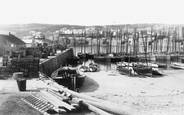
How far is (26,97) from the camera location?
11.3 meters

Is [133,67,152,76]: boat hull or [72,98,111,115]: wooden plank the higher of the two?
[72,98,111,115]: wooden plank

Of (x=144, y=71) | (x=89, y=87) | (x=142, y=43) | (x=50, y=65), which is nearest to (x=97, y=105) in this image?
(x=89, y=87)

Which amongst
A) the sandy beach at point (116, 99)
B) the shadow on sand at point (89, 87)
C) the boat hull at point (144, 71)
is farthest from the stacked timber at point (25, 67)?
the boat hull at point (144, 71)

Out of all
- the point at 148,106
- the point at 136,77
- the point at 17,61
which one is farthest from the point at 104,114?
the point at 136,77

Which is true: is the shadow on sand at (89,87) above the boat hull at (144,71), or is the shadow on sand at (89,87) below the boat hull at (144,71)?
below

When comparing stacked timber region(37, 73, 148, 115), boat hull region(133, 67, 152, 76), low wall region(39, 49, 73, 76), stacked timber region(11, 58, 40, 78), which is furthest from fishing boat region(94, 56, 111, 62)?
stacked timber region(37, 73, 148, 115)

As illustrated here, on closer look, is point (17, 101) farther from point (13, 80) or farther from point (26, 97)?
point (13, 80)

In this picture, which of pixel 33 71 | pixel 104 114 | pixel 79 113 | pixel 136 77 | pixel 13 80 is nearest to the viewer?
pixel 104 114

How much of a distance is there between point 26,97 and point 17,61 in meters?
6.89

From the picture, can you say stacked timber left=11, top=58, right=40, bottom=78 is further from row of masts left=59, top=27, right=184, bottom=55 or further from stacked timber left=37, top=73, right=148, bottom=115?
row of masts left=59, top=27, right=184, bottom=55

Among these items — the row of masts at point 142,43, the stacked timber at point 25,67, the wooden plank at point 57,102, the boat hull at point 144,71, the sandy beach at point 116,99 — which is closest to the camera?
the wooden plank at point 57,102

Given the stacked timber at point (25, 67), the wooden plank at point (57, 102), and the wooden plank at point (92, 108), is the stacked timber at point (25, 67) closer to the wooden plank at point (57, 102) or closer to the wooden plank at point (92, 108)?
the wooden plank at point (57, 102)

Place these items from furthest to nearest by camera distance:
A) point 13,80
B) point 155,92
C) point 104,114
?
point 155,92
point 13,80
point 104,114

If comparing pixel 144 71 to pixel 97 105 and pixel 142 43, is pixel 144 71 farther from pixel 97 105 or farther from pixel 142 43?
pixel 142 43
